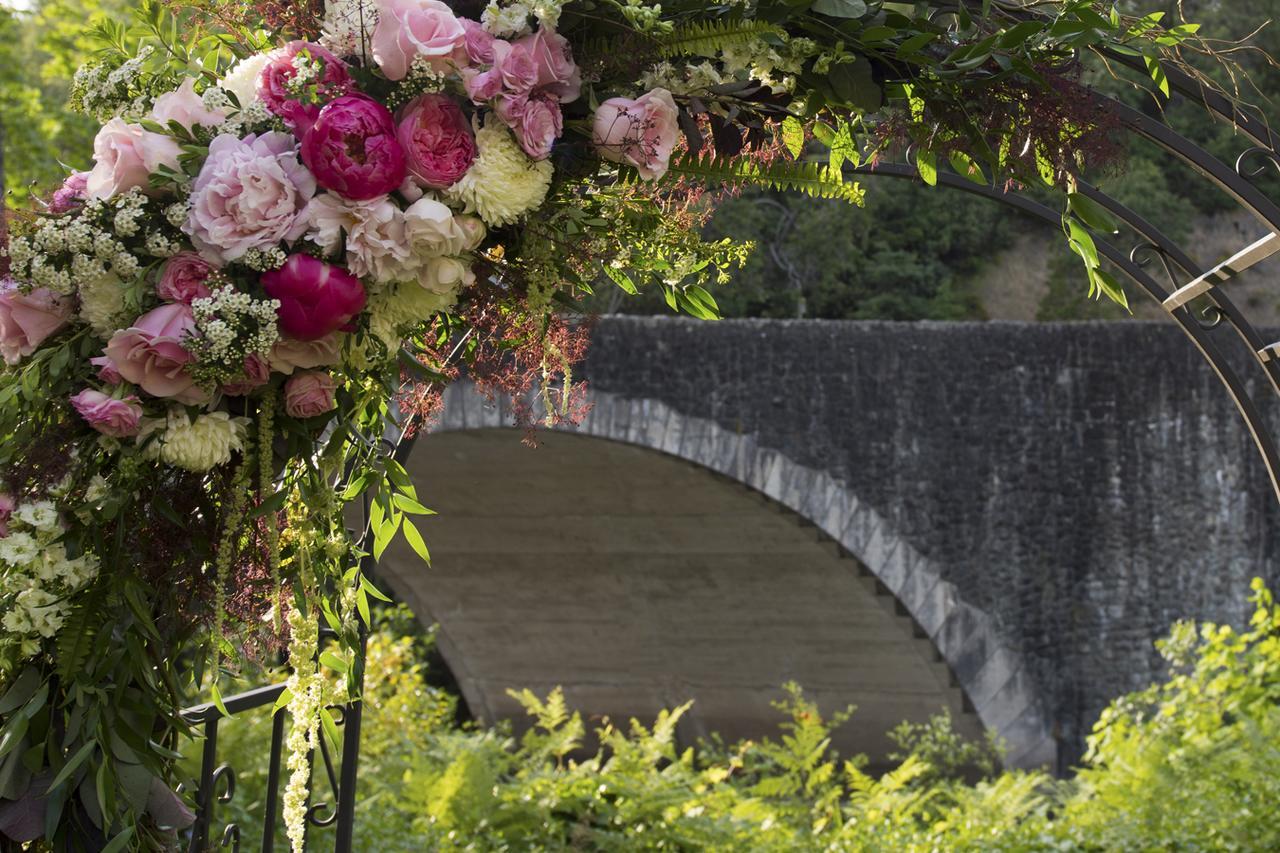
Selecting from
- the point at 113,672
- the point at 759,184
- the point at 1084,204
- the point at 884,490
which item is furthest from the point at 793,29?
the point at 884,490

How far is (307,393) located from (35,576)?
32cm

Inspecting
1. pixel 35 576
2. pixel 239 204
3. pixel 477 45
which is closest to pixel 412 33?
pixel 477 45

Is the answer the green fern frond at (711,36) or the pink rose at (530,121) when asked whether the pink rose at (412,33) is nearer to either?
the pink rose at (530,121)

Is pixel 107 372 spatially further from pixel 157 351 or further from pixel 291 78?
pixel 291 78

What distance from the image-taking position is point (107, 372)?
146cm

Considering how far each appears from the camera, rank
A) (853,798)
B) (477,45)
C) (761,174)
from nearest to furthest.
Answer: (477,45), (761,174), (853,798)

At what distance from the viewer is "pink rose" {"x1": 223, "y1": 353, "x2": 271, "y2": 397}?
1.46 metres

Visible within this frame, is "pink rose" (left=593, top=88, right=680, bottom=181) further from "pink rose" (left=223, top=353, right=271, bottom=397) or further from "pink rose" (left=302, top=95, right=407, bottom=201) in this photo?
"pink rose" (left=223, top=353, right=271, bottom=397)

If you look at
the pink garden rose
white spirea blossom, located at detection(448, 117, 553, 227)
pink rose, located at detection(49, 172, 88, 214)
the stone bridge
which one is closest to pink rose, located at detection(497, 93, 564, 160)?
white spirea blossom, located at detection(448, 117, 553, 227)

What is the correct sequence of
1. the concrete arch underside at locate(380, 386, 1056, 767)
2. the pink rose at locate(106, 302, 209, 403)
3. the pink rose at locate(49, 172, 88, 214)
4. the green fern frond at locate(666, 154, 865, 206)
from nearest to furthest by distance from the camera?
the pink rose at locate(106, 302, 209, 403), the pink rose at locate(49, 172, 88, 214), the green fern frond at locate(666, 154, 865, 206), the concrete arch underside at locate(380, 386, 1056, 767)

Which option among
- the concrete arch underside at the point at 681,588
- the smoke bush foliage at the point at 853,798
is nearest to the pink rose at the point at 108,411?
the smoke bush foliage at the point at 853,798

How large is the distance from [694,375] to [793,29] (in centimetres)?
813

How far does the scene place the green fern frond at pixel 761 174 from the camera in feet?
5.70

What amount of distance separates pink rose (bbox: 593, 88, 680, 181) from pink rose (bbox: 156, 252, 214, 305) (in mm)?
426
